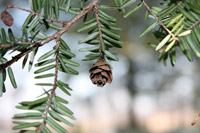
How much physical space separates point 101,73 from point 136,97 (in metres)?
3.27

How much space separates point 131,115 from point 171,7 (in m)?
3.60

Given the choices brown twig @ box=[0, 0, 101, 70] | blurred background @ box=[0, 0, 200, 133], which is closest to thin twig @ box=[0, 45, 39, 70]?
brown twig @ box=[0, 0, 101, 70]

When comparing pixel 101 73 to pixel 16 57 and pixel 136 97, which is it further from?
pixel 136 97

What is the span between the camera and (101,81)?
235 mm

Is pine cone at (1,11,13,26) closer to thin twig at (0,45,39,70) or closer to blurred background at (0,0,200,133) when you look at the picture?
thin twig at (0,45,39,70)

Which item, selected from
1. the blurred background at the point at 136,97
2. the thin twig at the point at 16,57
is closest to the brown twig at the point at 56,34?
the thin twig at the point at 16,57

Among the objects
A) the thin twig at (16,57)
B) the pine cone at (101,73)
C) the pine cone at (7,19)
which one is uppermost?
the pine cone at (7,19)

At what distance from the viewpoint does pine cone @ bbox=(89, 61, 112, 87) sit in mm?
224

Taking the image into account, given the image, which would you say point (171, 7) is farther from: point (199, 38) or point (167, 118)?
point (167, 118)

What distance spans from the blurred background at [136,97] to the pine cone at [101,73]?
2.05 metres

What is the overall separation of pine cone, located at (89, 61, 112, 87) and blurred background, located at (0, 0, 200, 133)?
2.05 meters

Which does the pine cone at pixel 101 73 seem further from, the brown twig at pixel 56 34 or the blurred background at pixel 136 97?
the blurred background at pixel 136 97

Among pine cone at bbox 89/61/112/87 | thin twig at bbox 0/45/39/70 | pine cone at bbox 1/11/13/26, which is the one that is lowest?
pine cone at bbox 89/61/112/87

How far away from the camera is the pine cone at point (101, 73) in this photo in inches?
8.8
